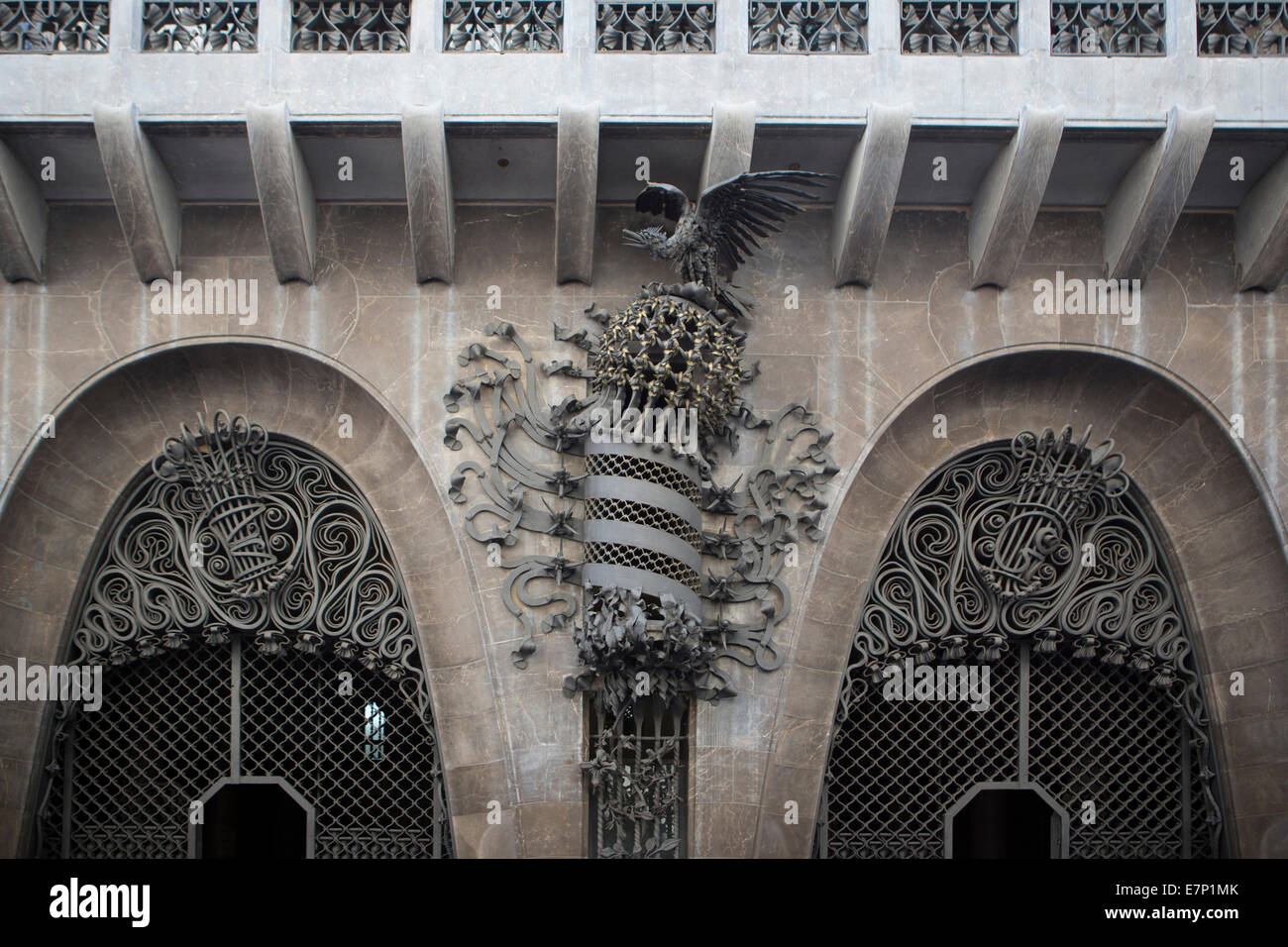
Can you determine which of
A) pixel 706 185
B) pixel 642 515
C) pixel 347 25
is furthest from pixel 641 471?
pixel 347 25

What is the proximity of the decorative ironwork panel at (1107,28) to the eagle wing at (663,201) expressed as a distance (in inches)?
129

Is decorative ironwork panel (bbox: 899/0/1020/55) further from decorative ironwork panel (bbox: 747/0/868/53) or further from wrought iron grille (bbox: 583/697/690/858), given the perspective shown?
wrought iron grille (bbox: 583/697/690/858)

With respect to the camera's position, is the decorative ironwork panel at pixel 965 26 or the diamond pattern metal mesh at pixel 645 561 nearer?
the diamond pattern metal mesh at pixel 645 561

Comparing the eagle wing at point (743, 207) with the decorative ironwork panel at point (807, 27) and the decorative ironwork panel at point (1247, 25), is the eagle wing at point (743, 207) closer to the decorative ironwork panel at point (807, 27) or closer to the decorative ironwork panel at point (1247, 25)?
the decorative ironwork panel at point (807, 27)

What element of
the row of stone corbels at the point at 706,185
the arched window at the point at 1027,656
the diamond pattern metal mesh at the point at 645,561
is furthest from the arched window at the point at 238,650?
the arched window at the point at 1027,656

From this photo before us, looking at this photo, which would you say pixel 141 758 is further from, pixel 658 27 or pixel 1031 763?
pixel 1031 763

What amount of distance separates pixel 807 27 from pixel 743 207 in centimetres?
167

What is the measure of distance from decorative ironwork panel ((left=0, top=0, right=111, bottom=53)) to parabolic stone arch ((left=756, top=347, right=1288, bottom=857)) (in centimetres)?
715

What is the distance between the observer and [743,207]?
12070 mm

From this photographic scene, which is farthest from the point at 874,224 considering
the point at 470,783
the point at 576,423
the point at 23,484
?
the point at 23,484

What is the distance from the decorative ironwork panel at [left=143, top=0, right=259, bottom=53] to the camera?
12344 millimetres

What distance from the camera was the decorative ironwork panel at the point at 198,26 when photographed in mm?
12344

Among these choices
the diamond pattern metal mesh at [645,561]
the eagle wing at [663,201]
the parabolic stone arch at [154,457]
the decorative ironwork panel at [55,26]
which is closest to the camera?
the diamond pattern metal mesh at [645,561]

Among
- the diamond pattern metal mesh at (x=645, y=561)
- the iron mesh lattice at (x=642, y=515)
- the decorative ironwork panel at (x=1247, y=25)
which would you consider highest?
the decorative ironwork panel at (x=1247, y=25)
